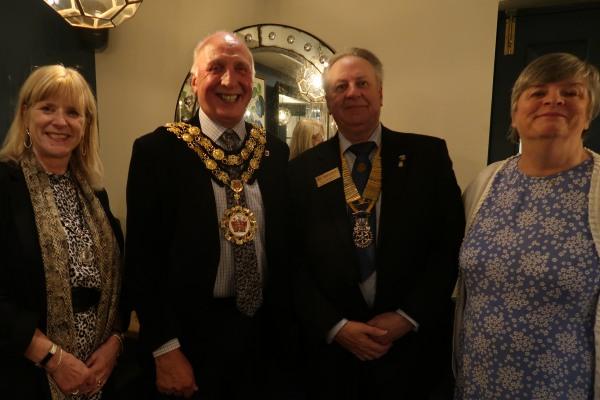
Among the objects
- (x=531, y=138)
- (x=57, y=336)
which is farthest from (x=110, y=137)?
(x=531, y=138)

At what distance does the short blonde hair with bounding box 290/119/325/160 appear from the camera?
2.59 m

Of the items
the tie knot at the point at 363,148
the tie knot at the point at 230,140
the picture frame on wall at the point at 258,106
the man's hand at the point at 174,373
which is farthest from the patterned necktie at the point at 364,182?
the picture frame on wall at the point at 258,106

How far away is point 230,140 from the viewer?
1597 millimetres

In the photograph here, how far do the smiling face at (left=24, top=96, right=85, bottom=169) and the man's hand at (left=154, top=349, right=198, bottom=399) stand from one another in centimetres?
76

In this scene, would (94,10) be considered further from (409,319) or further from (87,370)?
(409,319)

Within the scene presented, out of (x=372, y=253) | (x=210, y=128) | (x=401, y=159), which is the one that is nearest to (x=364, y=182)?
(x=401, y=159)

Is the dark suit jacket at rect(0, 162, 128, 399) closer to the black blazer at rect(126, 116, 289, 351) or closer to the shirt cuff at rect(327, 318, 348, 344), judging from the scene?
the black blazer at rect(126, 116, 289, 351)

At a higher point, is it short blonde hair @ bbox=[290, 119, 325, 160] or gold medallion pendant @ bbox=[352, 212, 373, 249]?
short blonde hair @ bbox=[290, 119, 325, 160]

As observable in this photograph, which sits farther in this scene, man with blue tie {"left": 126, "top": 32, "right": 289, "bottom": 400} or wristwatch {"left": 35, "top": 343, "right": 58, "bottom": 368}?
man with blue tie {"left": 126, "top": 32, "right": 289, "bottom": 400}

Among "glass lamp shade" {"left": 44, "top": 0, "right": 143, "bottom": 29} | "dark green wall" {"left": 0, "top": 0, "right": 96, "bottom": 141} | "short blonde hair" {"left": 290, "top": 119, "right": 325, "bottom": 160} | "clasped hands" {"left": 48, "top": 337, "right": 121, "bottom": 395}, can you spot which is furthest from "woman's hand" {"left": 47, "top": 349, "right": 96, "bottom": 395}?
"short blonde hair" {"left": 290, "top": 119, "right": 325, "bottom": 160}

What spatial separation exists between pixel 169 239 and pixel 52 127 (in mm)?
520

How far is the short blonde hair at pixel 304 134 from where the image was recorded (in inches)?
102

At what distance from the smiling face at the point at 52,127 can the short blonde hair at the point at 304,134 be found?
1.37 metres

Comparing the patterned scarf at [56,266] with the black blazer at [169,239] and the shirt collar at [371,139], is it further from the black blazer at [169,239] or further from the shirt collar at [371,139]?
the shirt collar at [371,139]
